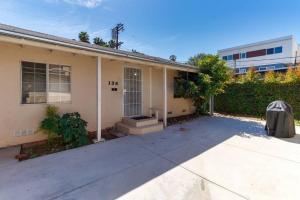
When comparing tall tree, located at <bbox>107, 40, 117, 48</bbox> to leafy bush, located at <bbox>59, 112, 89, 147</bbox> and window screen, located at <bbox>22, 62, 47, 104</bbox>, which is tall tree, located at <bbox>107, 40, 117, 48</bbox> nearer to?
window screen, located at <bbox>22, 62, 47, 104</bbox>

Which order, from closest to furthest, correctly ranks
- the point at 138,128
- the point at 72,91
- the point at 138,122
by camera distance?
the point at 72,91 < the point at 138,128 < the point at 138,122

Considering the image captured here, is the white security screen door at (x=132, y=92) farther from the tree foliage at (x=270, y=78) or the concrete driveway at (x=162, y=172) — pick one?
the tree foliage at (x=270, y=78)

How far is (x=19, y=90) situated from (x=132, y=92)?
4160mm

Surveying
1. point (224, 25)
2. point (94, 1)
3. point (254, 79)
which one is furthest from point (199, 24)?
point (94, 1)

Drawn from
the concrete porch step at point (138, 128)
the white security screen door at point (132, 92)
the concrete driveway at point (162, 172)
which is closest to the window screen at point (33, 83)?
the concrete driveway at point (162, 172)

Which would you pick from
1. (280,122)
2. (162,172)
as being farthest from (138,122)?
(280,122)

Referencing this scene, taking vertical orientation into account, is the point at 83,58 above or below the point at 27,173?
above

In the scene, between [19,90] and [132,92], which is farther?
[132,92]

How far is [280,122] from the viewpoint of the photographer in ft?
19.9

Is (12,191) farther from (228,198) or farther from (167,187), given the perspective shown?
(228,198)

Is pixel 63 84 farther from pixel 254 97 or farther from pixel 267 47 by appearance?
pixel 267 47

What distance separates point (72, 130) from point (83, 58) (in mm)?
2692

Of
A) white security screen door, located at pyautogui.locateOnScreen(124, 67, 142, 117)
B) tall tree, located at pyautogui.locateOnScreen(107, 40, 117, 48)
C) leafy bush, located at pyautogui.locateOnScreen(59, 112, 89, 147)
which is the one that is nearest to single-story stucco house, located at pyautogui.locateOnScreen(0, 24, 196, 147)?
white security screen door, located at pyautogui.locateOnScreen(124, 67, 142, 117)

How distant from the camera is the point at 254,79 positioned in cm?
1071
